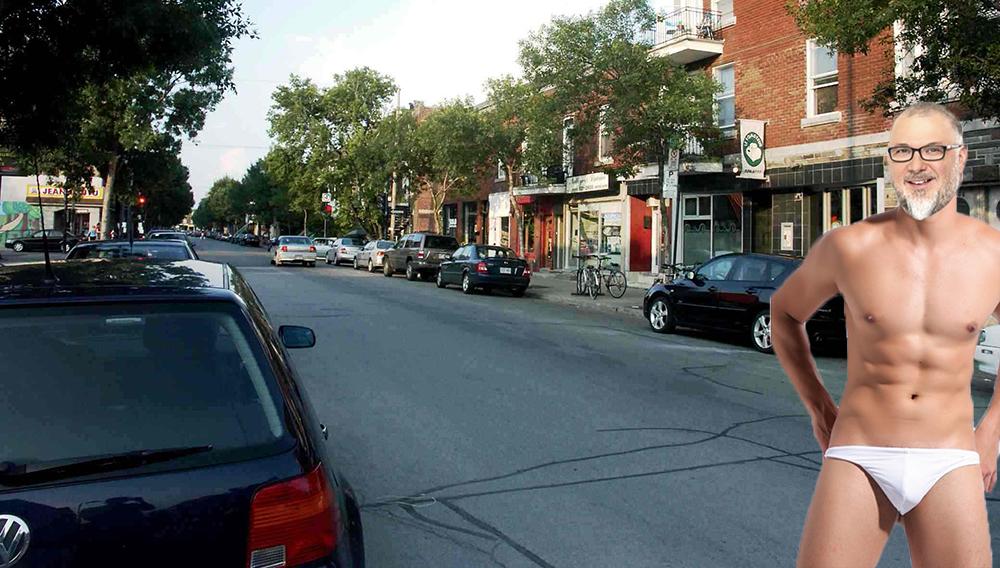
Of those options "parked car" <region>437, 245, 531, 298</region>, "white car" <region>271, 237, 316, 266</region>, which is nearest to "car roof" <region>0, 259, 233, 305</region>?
"parked car" <region>437, 245, 531, 298</region>

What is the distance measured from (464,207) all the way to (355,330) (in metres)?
28.9

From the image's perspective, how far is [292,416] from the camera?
258 cm

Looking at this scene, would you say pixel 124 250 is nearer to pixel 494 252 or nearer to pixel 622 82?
pixel 622 82

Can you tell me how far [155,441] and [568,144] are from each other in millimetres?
23558

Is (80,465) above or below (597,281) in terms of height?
above

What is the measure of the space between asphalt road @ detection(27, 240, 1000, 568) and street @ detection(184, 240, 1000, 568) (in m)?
0.02

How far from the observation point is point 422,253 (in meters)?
28.9

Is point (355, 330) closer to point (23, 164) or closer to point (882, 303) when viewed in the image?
point (882, 303)

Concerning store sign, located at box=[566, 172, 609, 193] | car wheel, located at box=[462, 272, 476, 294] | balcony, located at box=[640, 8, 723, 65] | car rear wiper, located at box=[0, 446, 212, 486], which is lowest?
car wheel, located at box=[462, 272, 476, 294]

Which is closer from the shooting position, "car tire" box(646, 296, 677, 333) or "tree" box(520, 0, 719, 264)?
"car tire" box(646, 296, 677, 333)

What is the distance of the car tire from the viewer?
14.4 m

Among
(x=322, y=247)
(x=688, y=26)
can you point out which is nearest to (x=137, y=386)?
(x=688, y=26)

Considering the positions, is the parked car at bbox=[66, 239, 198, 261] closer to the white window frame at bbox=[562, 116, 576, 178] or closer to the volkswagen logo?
the volkswagen logo

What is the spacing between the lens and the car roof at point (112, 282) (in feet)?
8.57
